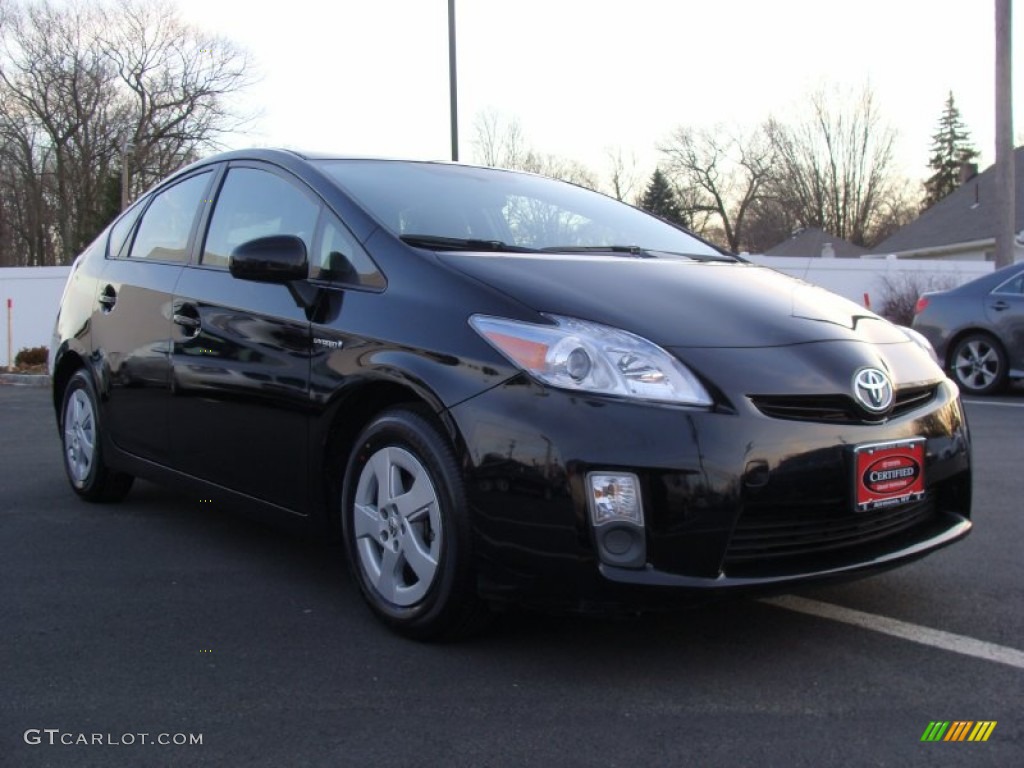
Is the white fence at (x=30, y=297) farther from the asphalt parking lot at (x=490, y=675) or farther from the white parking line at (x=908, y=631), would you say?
the white parking line at (x=908, y=631)

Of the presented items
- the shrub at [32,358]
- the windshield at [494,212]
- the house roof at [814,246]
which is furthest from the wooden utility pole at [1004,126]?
the house roof at [814,246]

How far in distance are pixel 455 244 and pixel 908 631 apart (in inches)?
73.9

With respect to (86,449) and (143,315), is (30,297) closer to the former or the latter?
(86,449)

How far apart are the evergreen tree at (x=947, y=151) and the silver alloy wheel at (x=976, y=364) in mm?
58725

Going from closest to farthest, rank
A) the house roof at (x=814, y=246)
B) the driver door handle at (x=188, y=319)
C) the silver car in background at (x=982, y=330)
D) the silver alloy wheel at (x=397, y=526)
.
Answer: the silver alloy wheel at (x=397, y=526) → the driver door handle at (x=188, y=319) → the silver car in background at (x=982, y=330) → the house roof at (x=814, y=246)

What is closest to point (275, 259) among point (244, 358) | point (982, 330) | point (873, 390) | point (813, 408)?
point (244, 358)

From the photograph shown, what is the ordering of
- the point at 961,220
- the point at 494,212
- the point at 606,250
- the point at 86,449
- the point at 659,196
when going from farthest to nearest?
the point at 659,196
the point at 961,220
the point at 86,449
the point at 494,212
the point at 606,250

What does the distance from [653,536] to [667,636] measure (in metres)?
0.65

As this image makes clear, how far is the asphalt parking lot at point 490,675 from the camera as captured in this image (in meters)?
2.40

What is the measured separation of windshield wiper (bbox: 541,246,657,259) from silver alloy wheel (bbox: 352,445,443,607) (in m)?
0.99

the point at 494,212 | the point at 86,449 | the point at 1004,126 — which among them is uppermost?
the point at 1004,126

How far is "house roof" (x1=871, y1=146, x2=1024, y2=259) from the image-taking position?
109ft

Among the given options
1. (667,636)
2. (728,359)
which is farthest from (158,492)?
(728,359)

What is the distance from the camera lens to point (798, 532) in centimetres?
275
